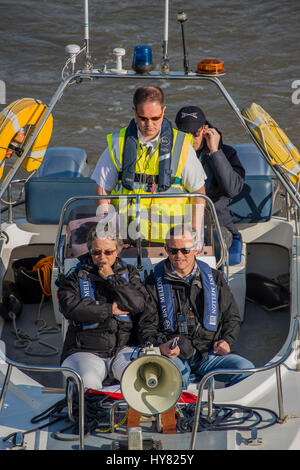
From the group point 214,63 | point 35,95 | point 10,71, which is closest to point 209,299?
point 214,63

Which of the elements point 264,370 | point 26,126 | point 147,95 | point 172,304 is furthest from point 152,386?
point 26,126

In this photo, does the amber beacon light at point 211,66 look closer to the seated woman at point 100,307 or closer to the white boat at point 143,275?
the white boat at point 143,275

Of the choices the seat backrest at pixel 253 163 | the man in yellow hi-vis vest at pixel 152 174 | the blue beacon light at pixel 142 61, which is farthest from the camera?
the seat backrest at pixel 253 163

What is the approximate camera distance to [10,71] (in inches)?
525

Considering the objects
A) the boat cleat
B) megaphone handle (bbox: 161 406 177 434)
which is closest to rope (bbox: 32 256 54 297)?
megaphone handle (bbox: 161 406 177 434)

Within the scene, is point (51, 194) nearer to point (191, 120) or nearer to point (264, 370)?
point (191, 120)

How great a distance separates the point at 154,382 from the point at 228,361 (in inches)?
30.2

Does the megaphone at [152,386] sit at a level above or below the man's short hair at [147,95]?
below

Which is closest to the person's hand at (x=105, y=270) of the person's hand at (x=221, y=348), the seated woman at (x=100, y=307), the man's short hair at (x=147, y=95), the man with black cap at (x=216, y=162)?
the seated woman at (x=100, y=307)

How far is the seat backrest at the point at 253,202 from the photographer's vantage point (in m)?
6.05

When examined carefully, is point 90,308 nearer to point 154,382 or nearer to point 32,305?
point 154,382

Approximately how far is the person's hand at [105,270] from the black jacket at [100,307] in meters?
0.03

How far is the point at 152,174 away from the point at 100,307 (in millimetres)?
1047

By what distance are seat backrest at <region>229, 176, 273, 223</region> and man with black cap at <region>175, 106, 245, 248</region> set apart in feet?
1.48
